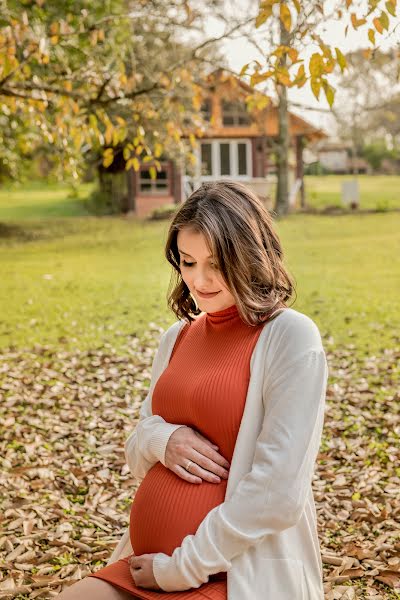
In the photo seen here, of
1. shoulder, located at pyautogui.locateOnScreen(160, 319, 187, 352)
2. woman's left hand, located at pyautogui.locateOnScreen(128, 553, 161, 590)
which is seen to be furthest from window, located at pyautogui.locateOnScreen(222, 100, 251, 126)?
woman's left hand, located at pyautogui.locateOnScreen(128, 553, 161, 590)

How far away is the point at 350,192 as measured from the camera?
27375 millimetres

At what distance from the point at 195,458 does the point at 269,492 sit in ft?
0.77

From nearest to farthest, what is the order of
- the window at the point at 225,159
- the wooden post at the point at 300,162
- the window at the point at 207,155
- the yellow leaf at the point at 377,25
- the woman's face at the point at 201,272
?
the woman's face at the point at 201,272, the yellow leaf at the point at 377,25, the wooden post at the point at 300,162, the window at the point at 225,159, the window at the point at 207,155

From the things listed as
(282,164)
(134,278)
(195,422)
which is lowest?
(134,278)

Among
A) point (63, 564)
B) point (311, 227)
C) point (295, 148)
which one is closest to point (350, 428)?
point (63, 564)

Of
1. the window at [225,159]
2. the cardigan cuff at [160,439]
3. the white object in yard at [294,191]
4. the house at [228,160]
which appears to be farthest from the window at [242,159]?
the cardigan cuff at [160,439]

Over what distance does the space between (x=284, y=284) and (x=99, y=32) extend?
14.2ft

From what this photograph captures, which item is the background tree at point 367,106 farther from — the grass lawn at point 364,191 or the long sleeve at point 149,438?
the long sleeve at point 149,438

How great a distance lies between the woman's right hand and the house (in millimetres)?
25464

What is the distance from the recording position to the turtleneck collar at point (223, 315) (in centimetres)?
227

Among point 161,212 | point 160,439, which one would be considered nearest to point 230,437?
point 160,439

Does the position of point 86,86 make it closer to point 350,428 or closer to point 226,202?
point 350,428

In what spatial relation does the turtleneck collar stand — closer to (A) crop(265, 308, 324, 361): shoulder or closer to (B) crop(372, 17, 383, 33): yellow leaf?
(A) crop(265, 308, 324, 361): shoulder

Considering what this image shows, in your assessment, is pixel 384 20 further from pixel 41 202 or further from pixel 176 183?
pixel 41 202
